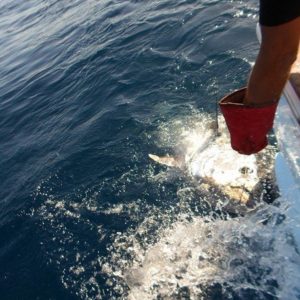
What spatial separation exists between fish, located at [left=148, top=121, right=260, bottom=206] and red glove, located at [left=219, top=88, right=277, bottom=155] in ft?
5.38

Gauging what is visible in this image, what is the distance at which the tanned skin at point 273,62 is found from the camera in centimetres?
169

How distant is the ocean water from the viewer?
12.0ft

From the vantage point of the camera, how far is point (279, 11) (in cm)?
163

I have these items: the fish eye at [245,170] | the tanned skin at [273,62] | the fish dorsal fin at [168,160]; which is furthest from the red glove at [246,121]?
the fish dorsal fin at [168,160]

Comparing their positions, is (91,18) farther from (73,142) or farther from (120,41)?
(73,142)

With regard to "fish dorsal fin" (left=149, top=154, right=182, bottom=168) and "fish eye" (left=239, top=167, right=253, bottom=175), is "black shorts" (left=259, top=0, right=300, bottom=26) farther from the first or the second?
"fish dorsal fin" (left=149, top=154, right=182, bottom=168)

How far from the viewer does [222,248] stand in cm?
380

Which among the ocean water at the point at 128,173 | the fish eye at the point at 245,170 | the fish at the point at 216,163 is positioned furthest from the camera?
the fish eye at the point at 245,170

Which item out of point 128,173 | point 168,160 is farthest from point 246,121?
point 128,173

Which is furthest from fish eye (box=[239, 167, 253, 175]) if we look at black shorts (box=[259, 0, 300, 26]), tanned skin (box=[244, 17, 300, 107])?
black shorts (box=[259, 0, 300, 26])

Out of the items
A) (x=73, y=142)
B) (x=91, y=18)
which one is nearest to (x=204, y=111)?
(x=73, y=142)

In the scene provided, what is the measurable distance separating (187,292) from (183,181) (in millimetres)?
1550

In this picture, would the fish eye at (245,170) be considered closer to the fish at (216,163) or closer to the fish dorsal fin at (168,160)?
the fish at (216,163)

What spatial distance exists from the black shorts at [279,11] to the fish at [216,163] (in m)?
2.43
